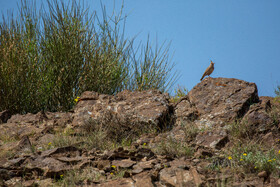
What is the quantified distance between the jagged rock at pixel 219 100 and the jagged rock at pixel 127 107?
41cm

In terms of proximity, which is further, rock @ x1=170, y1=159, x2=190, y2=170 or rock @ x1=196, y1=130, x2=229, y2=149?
rock @ x1=196, y1=130, x2=229, y2=149

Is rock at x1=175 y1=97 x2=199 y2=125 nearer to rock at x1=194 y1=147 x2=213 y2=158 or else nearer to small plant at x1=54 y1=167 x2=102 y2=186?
rock at x1=194 y1=147 x2=213 y2=158

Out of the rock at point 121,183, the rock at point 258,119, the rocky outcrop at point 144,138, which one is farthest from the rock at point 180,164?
the rock at point 258,119

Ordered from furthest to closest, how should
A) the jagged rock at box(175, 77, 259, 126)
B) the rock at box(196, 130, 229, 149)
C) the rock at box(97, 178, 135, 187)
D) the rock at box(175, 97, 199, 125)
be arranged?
1. the rock at box(175, 97, 199, 125)
2. the jagged rock at box(175, 77, 259, 126)
3. the rock at box(196, 130, 229, 149)
4. the rock at box(97, 178, 135, 187)

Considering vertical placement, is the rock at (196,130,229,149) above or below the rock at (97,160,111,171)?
above

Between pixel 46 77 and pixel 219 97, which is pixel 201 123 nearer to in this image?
pixel 219 97

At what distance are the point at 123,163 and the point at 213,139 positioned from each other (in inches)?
65.4

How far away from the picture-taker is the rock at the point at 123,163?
420 cm

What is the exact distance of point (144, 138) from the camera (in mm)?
5695

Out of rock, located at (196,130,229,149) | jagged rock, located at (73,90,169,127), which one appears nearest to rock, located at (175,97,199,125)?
jagged rock, located at (73,90,169,127)

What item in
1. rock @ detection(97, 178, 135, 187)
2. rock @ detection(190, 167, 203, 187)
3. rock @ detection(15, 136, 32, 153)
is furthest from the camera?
rock @ detection(15, 136, 32, 153)

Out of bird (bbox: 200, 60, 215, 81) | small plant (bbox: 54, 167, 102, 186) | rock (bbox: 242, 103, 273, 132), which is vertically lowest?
small plant (bbox: 54, 167, 102, 186)

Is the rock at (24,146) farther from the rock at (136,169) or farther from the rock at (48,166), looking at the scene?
the rock at (136,169)

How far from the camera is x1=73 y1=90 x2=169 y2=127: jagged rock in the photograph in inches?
244
